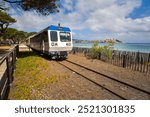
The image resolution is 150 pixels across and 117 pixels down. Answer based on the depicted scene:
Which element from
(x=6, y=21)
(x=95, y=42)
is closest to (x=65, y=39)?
(x=95, y=42)

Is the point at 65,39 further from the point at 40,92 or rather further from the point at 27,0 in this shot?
the point at 40,92

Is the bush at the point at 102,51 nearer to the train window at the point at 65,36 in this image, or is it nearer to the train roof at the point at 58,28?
the train window at the point at 65,36

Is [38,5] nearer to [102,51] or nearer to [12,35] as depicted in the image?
[102,51]

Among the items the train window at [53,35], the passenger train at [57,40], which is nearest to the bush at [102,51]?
the passenger train at [57,40]

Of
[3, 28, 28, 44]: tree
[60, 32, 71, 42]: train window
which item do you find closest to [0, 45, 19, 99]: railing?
[60, 32, 71, 42]: train window

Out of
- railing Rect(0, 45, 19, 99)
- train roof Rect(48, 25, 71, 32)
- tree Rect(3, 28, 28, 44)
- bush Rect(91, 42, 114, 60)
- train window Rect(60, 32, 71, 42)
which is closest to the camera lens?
railing Rect(0, 45, 19, 99)

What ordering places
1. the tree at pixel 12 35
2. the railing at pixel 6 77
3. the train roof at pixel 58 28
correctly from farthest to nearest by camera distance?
1. the tree at pixel 12 35
2. the train roof at pixel 58 28
3. the railing at pixel 6 77

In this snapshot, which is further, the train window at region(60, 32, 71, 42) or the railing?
the train window at region(60, 32, 71, 42)

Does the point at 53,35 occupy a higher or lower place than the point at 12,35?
lower

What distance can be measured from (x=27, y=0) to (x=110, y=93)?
45.6 feet

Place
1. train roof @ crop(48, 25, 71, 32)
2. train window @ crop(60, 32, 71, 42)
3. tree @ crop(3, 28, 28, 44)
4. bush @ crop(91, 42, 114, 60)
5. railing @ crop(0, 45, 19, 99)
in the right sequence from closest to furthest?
railing @ crop(0, 45, 19, 99)
train roof @ crop(48, 25, 71, 32)
bush @ crop(91, 42, 114, 60)
train window @ crop(60, 32, 71, 42)
tree @ crop(3, 28, 28, 44)

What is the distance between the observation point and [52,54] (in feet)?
58.0

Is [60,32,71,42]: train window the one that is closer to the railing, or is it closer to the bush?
the bush

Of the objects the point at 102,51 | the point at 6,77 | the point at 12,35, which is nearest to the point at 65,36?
the point at 102,51
